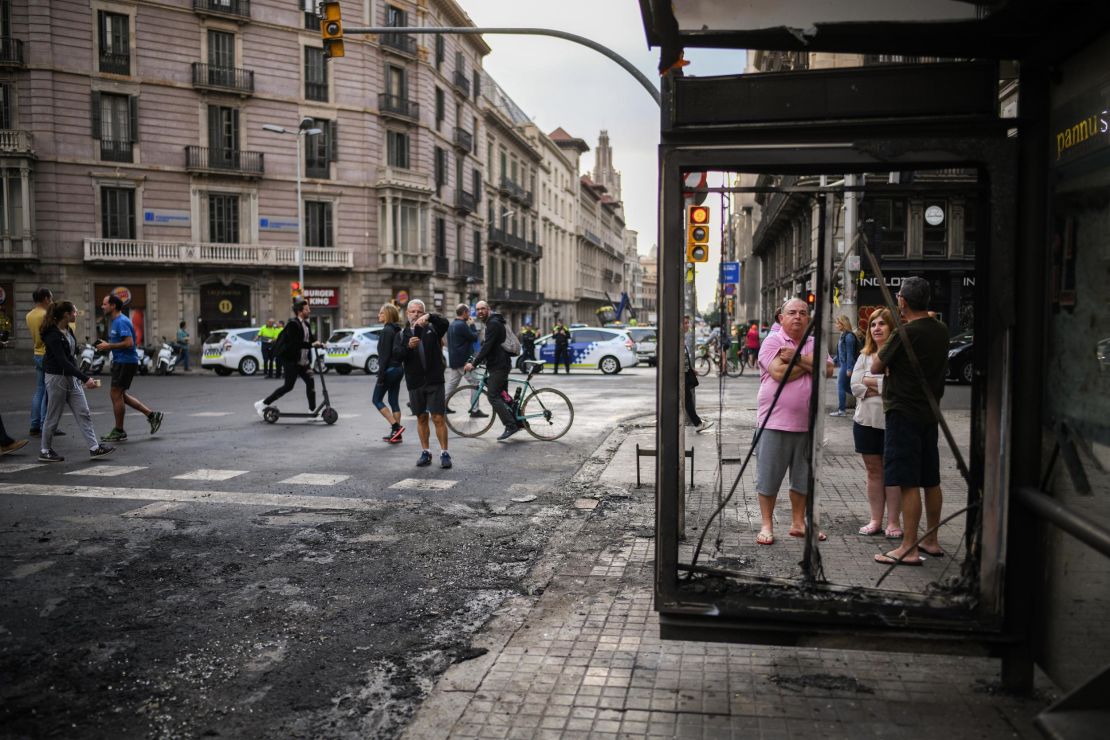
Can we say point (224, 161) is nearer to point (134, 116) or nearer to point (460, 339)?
point (134, 116)

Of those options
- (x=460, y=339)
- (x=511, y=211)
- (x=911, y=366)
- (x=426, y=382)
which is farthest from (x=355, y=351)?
(x=511, y=211)

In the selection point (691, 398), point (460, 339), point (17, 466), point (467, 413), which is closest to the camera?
point (17, 466)

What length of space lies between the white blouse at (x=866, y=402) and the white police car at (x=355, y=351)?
931 inches

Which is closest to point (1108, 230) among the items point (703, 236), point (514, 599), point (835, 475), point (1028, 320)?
point (1028, 320)

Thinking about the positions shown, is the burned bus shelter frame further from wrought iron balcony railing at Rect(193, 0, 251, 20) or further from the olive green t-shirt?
wrought iron balcony railing at Rect(193, 0, 251, 20)

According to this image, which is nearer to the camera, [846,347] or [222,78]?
[846,347]

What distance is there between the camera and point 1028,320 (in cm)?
339

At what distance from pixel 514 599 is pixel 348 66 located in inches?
1631

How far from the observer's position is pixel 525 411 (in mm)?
12070

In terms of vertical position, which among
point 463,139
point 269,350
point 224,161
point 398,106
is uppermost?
point 398,106

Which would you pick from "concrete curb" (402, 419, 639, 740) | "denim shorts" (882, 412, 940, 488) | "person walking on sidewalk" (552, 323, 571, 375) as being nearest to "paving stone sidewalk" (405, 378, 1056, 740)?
"concrete curb" (402, 419, 639, 740)

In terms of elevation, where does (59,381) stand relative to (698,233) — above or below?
below

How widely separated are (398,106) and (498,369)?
35.7 m

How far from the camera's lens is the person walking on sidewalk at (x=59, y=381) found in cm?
963
